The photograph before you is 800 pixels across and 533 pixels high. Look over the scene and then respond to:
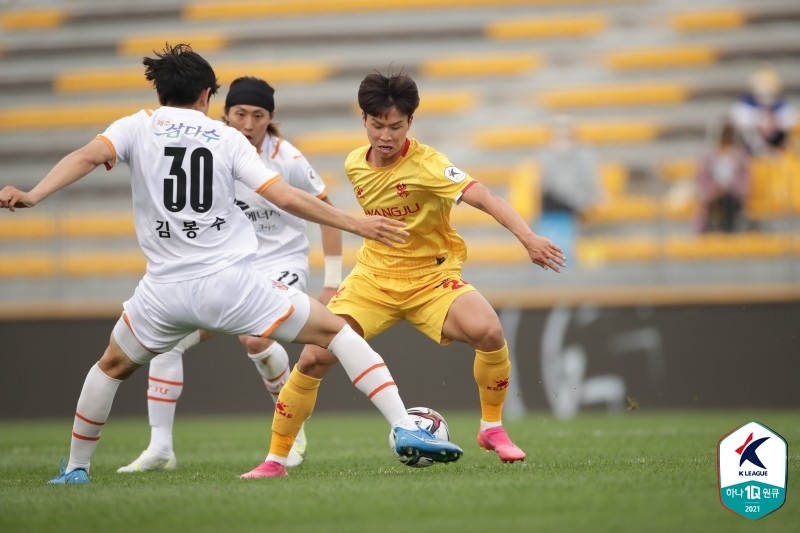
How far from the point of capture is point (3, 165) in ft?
58.7

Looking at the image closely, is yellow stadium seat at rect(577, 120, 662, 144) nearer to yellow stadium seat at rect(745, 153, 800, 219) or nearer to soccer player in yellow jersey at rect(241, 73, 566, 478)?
yellow stadium seat at rect(745, 153, 800, 219)

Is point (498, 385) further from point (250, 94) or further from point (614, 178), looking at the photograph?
point (614, 178)

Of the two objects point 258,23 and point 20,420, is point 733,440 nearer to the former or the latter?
point 20,420

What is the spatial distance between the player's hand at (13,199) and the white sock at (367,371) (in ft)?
5.28

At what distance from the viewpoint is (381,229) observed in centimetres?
568

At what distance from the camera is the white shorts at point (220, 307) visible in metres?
5.77

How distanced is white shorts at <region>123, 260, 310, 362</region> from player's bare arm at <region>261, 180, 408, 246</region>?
42 centimetres

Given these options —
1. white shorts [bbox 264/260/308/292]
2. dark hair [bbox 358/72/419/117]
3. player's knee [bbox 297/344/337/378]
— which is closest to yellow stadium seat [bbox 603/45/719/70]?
white shorts [bbox 264/260/308/292]

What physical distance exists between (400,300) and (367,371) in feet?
2.53

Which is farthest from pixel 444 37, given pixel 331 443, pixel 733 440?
pixel 733 440

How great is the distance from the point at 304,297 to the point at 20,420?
7804 millimetres

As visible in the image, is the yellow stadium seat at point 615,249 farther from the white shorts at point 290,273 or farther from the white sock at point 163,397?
the white sock at point 163,397

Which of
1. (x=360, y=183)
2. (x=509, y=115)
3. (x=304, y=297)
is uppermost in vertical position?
(x=509, y=115)

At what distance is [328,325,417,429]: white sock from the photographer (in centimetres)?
599
